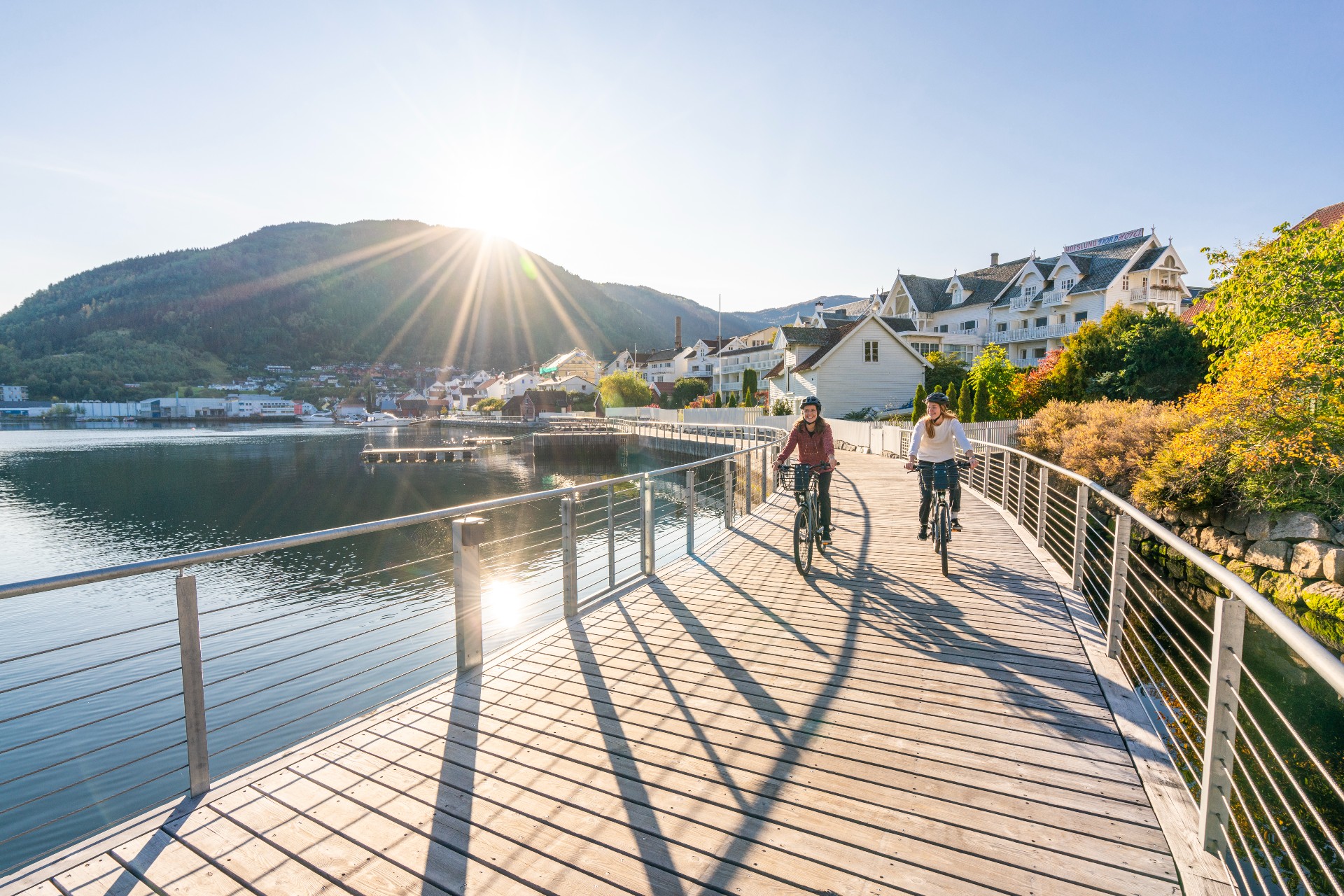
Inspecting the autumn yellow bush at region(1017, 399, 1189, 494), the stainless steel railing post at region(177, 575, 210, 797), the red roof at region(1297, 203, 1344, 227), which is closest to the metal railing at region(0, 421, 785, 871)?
the stainless steel railing post at region(177, 575, 210, 797)

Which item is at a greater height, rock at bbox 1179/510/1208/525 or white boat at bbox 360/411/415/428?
white boat at bbox 360/411/415/428

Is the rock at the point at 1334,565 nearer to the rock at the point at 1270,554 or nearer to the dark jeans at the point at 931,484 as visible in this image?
the rock at the point at 1270,554

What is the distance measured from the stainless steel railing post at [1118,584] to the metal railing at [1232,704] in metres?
0.01

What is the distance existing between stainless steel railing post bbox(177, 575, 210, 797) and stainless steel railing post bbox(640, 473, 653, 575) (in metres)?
4.31

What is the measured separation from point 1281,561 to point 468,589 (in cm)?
1483

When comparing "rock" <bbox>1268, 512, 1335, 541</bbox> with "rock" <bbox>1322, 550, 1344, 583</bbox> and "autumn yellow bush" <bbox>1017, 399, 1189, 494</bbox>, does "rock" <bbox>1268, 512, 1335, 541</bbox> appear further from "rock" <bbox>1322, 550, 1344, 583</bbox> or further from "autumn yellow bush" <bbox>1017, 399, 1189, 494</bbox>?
"autumn yellow bush" <bbox>1017, 399, 1189, 494</bbox>

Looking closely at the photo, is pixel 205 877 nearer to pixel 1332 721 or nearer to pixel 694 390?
pixel 1332 721

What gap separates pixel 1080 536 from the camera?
6.67 meters

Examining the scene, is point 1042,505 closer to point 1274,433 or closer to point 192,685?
point 1274,433

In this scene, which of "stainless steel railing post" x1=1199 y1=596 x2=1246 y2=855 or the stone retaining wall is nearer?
"stainless steel railing post" x1=1199 y1=596 x2=1246 y2=855

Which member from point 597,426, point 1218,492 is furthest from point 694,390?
point 1218,492

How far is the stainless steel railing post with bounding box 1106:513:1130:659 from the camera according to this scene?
4.72m

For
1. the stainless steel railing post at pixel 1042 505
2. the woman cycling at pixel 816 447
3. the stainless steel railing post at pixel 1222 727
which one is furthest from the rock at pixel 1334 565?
the stainless steel railing post at pixel 1222 727

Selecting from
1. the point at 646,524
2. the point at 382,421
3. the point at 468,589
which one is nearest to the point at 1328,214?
the point at 646,524
